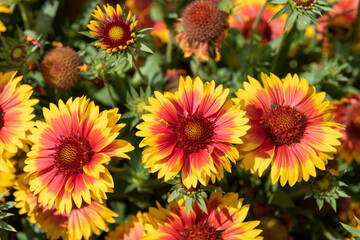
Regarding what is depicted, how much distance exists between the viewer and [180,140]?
1311 millimetres

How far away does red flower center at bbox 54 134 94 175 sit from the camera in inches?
52.9

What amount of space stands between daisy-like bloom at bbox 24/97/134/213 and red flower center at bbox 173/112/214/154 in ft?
0.61

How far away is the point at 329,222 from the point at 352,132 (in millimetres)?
477

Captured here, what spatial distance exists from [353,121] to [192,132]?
1.03m

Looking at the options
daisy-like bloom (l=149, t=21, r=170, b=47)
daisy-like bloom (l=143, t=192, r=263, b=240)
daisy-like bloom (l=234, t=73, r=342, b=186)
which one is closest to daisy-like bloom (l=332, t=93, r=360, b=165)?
daisy-like bloom (l=234, t=73, r=342, b=186)

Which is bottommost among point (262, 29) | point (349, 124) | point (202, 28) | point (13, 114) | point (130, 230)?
point (130, 230)

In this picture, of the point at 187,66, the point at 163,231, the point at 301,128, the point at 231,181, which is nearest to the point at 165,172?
the point at 163,231

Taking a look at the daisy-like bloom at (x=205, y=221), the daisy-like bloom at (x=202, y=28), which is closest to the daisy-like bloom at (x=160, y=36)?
the daisy-like bloom at (x=202, y=28)

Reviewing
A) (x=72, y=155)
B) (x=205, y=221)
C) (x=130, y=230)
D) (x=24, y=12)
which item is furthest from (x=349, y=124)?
(x=24, y=12)

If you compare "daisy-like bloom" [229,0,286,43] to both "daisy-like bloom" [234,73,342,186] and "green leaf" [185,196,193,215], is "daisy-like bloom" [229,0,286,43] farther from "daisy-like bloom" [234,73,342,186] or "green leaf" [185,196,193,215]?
"green leaf" [185,196,193,215]

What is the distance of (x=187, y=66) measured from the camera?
85.3 inches

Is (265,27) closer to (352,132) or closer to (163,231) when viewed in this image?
(352,132)

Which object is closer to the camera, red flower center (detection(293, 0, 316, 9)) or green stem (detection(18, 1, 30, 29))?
red flower center (detection(293, 0, 316, 9))

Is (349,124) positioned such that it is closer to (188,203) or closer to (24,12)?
(188,203)
